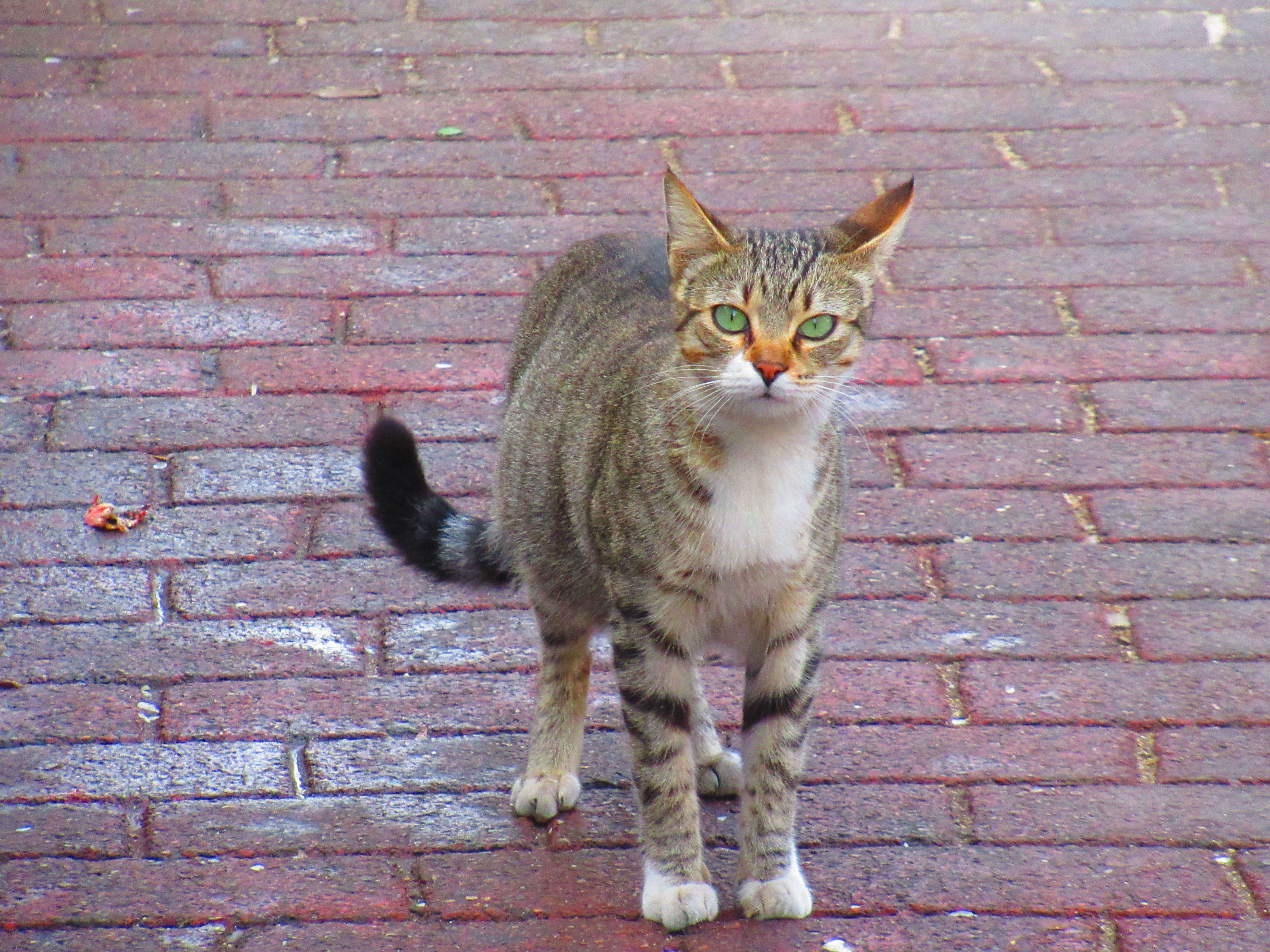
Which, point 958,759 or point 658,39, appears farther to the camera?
point 658,39

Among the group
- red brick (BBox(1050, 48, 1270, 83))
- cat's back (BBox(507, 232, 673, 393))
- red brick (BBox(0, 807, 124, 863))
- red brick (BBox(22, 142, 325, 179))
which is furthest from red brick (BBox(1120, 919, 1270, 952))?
red brick (BBox(1050, 48, 1270, 83))

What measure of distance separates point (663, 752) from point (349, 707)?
0.77 meters

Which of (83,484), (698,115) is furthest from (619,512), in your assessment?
(698,115)

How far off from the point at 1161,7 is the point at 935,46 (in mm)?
1076

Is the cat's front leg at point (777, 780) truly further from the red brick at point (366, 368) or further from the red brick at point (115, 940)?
the red brick at point (366, 368)

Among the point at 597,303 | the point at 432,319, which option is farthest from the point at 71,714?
the point at 432,319

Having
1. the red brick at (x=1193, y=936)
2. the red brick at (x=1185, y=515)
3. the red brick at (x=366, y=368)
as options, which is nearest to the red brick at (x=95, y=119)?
the red brick at (x=366, y=368)

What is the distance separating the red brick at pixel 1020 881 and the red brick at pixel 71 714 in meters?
1.36

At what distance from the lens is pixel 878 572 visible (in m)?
3.56

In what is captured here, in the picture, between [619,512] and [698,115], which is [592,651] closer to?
[619,512]

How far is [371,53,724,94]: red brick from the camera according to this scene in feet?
19.1

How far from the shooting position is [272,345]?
4301 millimetres

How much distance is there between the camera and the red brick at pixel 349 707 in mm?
3084

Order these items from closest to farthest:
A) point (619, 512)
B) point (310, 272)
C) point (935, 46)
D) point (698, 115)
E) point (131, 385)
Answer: point (619, 512), point (131, 385), point (310, 272), point (698, 115), point (935, 46)
